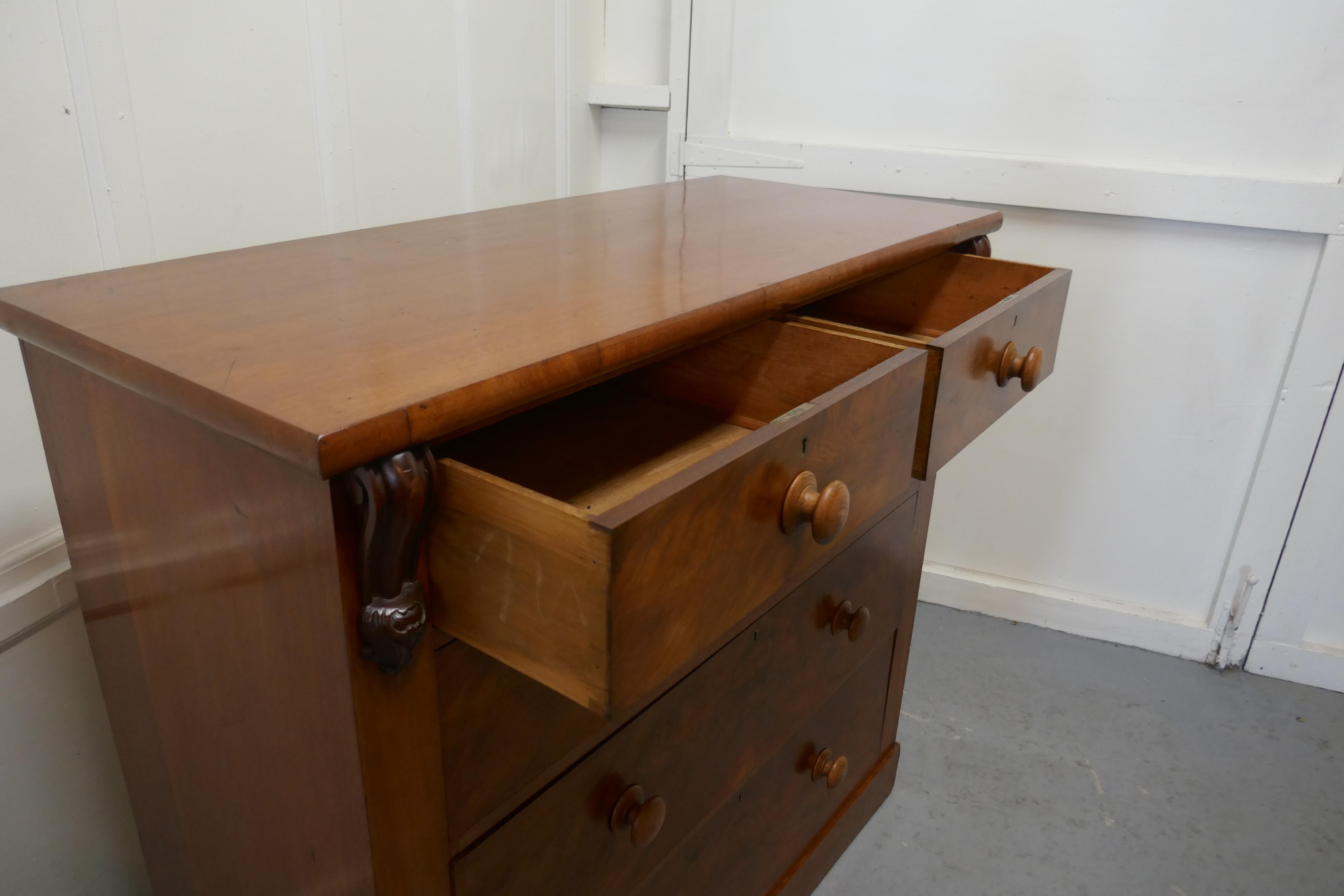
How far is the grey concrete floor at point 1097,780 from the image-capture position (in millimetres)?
1384

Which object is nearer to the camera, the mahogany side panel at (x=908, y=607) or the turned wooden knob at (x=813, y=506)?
the turned wooden knob at (x=813, y=506)

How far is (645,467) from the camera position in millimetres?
909

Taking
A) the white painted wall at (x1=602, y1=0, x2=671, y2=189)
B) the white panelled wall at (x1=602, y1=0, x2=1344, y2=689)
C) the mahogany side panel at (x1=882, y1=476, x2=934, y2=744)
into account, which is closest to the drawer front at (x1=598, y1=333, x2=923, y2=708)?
the mahogany side panel at (x1=882, y1=476, x2=934, y2=744)

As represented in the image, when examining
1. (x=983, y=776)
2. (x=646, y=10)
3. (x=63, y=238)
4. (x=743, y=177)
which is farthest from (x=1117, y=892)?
(x=646, y=10)

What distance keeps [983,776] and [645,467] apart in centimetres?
102

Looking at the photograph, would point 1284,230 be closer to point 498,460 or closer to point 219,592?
point 498,460

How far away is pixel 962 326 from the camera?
0.96 m

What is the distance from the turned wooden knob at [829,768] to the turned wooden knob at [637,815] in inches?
16.3

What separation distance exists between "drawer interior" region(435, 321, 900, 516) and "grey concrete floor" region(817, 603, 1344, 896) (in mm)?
787

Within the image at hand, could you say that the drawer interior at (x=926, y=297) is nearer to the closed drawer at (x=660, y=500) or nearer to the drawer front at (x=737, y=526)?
the closed drawer at (x=660, y=500)

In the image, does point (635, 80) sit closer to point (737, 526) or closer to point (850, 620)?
point (850, 620)

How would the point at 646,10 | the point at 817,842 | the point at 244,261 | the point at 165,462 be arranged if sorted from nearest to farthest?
the point at 165,462, the point at 244,261, the point at 817,842, the point at 646,10

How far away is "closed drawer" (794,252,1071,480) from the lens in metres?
0.96

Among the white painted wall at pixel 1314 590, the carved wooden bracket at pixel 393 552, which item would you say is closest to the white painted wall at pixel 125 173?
the carved wooden bracket at pixel 393 552
